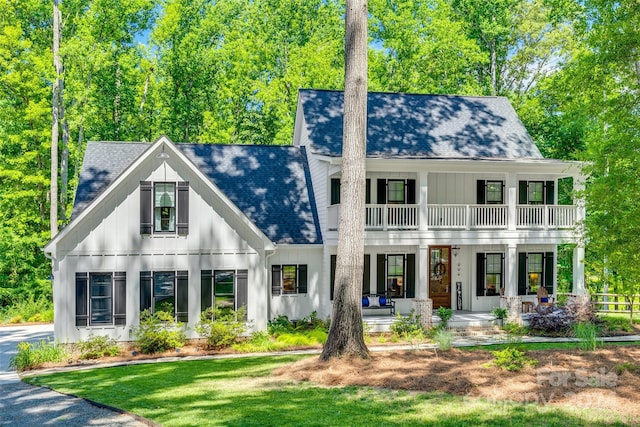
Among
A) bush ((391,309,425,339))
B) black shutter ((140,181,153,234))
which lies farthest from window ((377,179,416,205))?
black shutter ((140,181,153,234))

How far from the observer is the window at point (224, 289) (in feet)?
66.6

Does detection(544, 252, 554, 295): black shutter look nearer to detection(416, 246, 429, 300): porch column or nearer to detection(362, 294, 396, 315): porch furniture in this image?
detection(416, 246, 429, 300): porch column

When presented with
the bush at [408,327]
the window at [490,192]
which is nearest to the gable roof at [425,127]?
the window at [490,192]

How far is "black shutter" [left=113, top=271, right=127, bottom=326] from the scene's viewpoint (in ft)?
63.2

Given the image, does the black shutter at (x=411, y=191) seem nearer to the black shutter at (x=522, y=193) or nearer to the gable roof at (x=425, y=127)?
the gable roof at (x=425, y=127)

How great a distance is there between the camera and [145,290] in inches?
775

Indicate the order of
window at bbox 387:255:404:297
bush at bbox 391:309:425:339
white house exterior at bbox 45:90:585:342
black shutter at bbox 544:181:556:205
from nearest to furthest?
white house exterior at bbox 45:90:585:342 < bush at bbox 391:309:425:339 < window at bbox 387:255:404:297 < black shutter at bbox 544:181:556:205

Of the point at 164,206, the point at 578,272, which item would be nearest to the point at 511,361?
the point at 164,206

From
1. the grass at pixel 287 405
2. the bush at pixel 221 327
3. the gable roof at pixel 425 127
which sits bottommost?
the bush at pixel 221 327

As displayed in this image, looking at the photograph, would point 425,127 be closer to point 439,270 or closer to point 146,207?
point 439,270

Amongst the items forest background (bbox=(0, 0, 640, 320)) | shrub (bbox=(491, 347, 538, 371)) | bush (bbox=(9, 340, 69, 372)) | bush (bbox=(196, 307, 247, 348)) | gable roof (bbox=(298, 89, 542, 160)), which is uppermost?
forest background (bbox=(0, 0, 640, 320))

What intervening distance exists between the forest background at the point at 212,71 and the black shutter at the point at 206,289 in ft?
Answer: 42.9

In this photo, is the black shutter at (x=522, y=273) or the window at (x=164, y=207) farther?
the black shutter at (x=522, y=273)

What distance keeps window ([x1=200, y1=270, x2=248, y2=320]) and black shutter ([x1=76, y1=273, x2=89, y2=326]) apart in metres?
3.55
